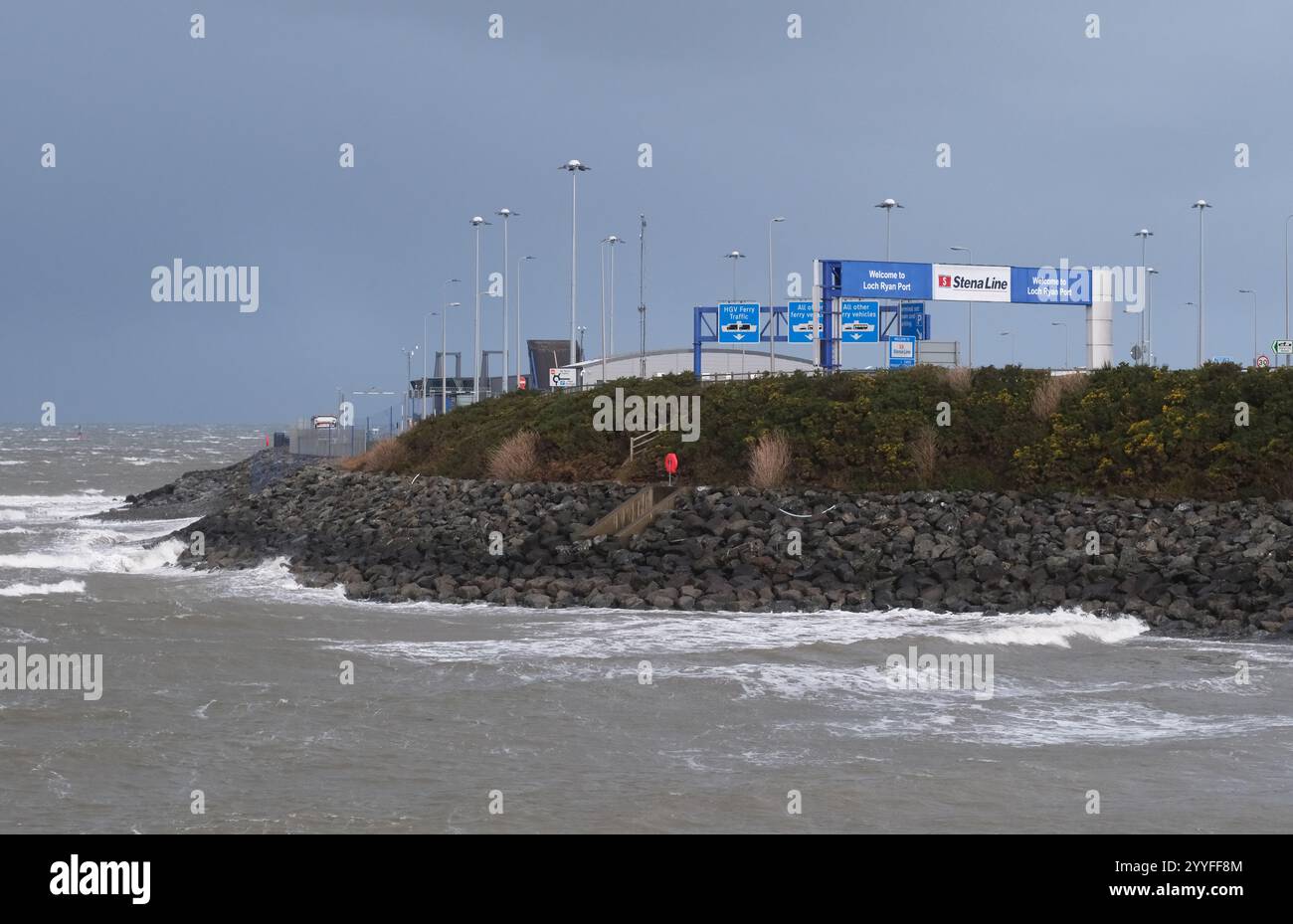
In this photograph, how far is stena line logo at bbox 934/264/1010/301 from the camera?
2071 inches

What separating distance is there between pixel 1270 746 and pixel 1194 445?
18.1 m

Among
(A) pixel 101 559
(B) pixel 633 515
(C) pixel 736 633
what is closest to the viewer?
(C) pixel 736 633

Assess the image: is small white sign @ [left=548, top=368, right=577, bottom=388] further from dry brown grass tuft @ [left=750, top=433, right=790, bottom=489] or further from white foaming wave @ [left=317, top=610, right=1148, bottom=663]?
white foaming wave @ [left=317, top=610, right=1148, bottom=663]

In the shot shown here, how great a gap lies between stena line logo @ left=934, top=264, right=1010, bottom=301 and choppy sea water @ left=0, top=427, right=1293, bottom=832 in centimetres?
2521

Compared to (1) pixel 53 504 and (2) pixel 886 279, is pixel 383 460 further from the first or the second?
(1) pixel 53 504

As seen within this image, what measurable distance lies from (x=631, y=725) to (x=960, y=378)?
23660 mm

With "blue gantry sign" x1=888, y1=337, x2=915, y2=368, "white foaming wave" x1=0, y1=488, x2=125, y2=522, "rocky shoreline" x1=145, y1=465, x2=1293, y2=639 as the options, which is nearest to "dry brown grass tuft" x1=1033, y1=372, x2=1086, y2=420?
"rocky shoreline" x1=145, y1=465, x2=1293, y2=639

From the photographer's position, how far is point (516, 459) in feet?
142

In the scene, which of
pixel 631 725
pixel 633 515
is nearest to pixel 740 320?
pixel 633 515

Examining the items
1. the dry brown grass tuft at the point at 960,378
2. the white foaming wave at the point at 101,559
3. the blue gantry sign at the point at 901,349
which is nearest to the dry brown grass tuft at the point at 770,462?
the dry brown grass tuft at the point at 960,378

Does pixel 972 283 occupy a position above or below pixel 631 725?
above

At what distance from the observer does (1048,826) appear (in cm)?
1490

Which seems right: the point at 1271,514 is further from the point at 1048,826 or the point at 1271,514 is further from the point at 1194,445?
the point at 1048,826
